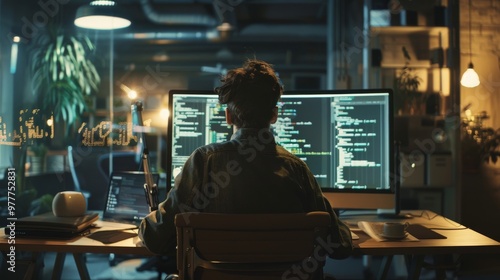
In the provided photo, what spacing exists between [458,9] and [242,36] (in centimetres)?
476

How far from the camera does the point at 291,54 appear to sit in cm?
939

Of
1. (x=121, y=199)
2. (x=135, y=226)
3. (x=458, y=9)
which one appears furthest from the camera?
(x=458, y=9)

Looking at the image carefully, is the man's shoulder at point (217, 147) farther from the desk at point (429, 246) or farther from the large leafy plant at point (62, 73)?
the large leafy plant at point (62, 73)

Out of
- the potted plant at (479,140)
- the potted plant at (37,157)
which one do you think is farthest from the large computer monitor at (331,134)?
the potted plant at (479,140)

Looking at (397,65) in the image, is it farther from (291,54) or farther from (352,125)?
(291,54)

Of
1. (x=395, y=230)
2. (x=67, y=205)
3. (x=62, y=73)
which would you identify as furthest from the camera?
(x=62, y=73)

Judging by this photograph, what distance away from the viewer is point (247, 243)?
1175mm

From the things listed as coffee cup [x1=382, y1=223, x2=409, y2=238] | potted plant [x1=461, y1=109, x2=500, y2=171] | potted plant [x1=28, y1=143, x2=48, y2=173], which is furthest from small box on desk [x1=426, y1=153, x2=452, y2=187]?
potted plant [x1=28, y1=143, x2=48, y2=173]

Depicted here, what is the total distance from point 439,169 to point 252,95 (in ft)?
9.83

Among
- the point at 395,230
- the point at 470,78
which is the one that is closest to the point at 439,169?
the point at 470,78

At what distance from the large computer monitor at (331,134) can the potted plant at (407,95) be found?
2.29m

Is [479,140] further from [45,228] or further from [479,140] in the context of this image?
[45,228]

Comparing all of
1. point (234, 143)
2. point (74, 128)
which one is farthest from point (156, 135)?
point (234, 143)

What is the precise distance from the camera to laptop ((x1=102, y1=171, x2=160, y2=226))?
2.05 meters
